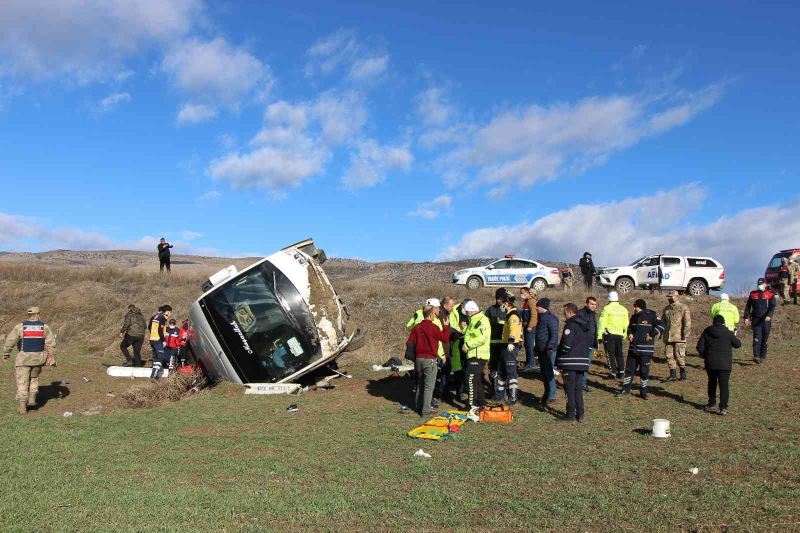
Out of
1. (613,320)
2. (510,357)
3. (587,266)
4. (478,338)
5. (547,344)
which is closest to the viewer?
(478,338)

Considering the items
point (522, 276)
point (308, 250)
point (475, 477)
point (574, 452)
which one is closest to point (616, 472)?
point (574, 452)

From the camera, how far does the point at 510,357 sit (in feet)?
38.0

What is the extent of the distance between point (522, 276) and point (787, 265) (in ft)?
32.0

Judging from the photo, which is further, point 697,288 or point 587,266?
point 587,266

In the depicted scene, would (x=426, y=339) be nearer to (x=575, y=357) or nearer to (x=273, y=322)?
(x=575, y=357)

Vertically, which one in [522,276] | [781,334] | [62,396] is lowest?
[62,396]

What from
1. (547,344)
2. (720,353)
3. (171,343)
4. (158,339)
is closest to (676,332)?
(720,353)

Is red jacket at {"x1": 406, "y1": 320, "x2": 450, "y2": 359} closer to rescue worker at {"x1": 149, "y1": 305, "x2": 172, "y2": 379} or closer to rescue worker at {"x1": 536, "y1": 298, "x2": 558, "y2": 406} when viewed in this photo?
rescue worker at {"x1": 536, "y1": 298, "x2": 558, "y2": 406}

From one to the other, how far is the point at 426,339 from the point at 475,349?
0.91 m

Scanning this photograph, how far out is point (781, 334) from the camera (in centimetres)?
2038

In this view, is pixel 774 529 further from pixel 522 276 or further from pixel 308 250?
pixel 522 276

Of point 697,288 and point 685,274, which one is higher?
point 685,274

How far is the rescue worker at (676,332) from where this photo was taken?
13.5 m

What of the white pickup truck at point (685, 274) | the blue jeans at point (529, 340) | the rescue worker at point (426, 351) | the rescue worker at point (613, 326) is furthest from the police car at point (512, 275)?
the rescue worker at point (426, 351)
